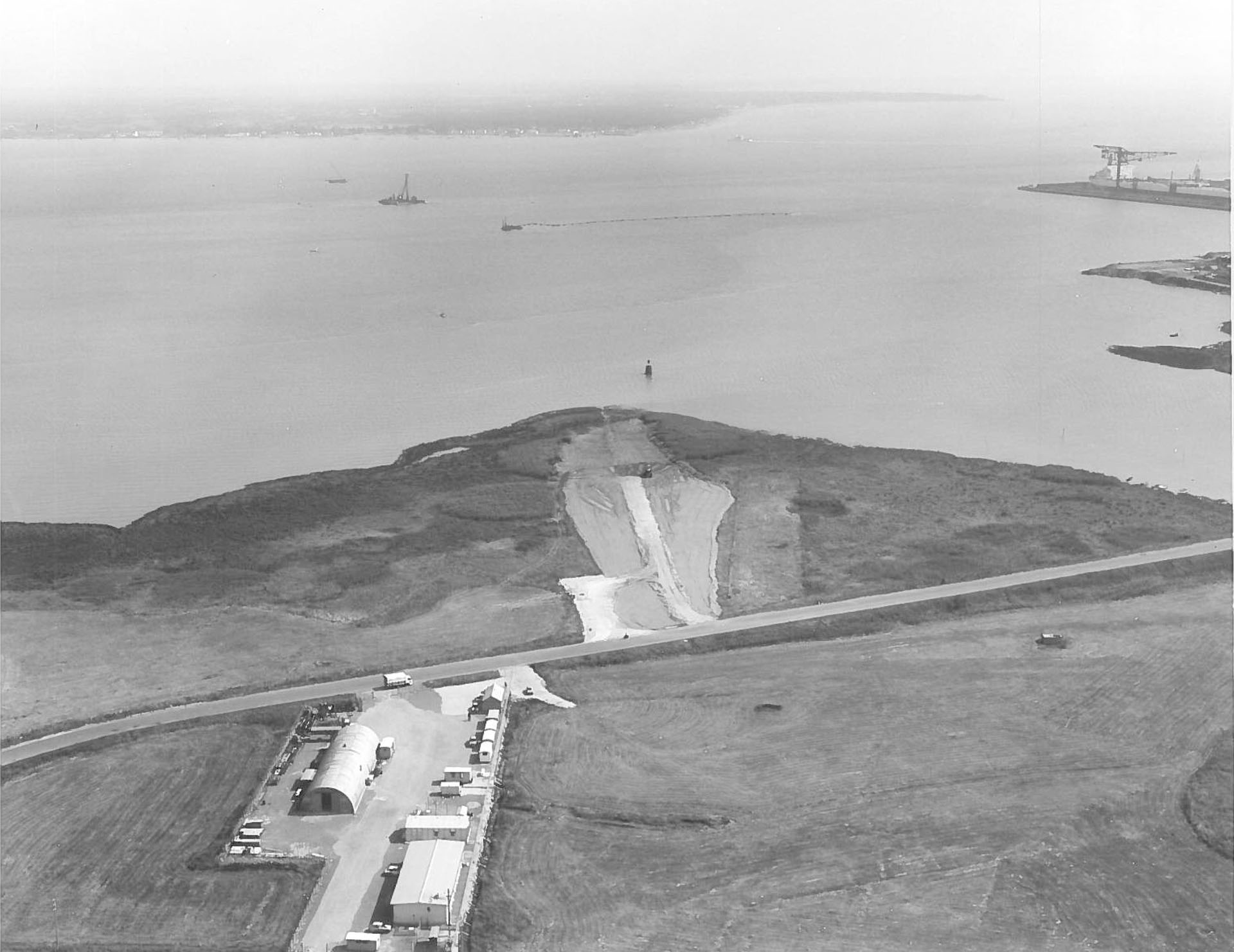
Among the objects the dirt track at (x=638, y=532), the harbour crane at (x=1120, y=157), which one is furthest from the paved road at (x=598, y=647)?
the harbour crane at (x=1120, y=157)

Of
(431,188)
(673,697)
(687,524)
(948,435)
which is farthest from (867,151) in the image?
(673,697)

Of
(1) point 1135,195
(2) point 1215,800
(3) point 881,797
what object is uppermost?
(1) point 1135,195

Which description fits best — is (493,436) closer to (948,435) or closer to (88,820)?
(948,435)

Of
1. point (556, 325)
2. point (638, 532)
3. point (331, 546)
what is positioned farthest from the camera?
point (556, 325)

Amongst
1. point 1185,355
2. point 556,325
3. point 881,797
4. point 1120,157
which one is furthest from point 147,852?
point 1120,157

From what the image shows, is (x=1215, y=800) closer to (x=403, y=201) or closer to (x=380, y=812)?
(x=380, y=812)

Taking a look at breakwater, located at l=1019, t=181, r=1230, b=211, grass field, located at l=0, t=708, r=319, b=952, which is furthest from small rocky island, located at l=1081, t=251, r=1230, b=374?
grass field, located at l=0, t=708, r=319, b=952

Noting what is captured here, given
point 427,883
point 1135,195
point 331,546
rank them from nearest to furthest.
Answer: point 427,883, point 331,546, point 1135,195
